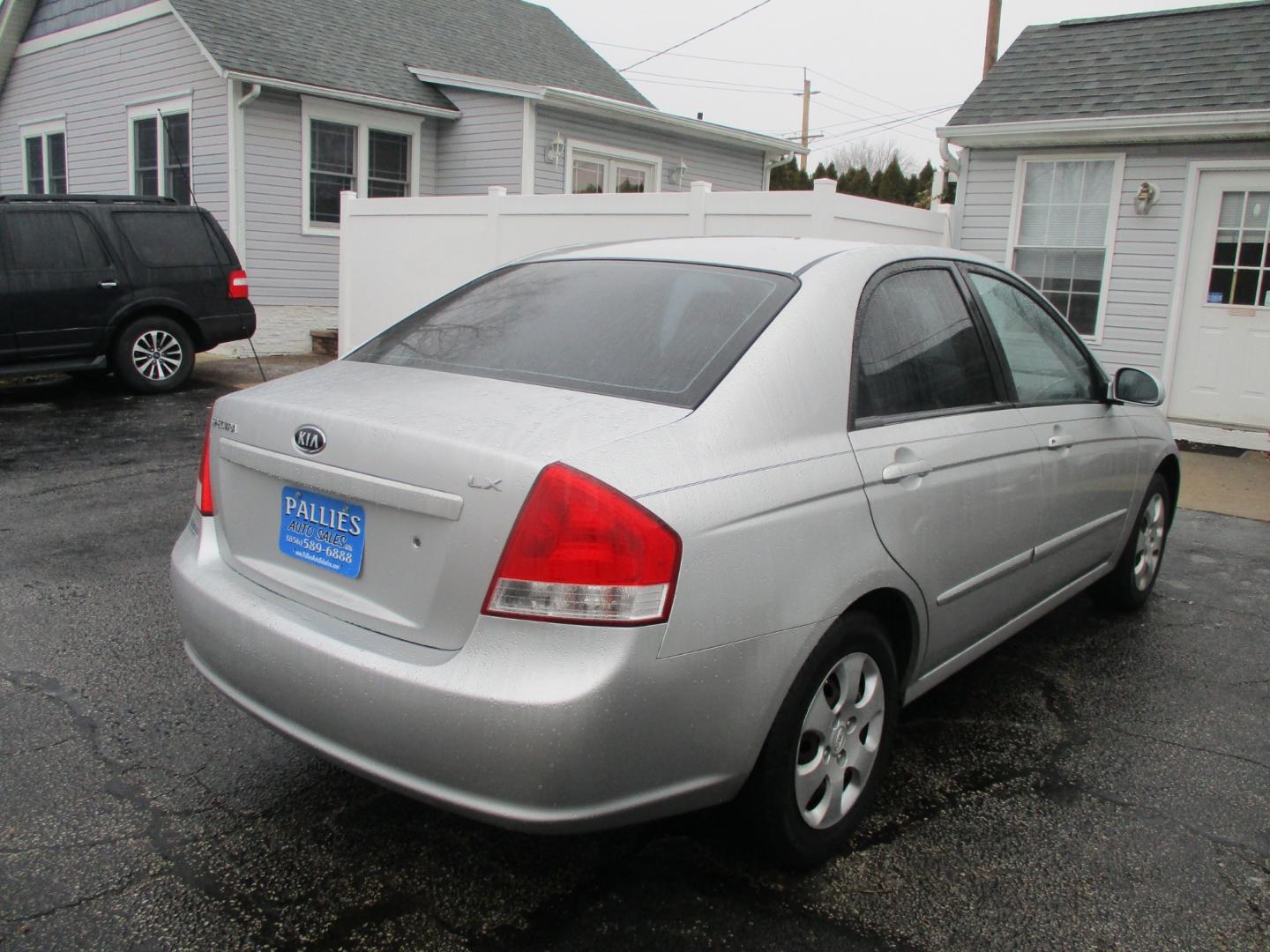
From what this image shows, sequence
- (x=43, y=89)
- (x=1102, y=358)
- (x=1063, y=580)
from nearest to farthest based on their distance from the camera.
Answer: (x=1063, y=580), (x=1102, y=358), (x=43, y=89)

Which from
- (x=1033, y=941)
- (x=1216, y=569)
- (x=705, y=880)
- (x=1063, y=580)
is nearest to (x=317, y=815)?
(x=705, y=880)

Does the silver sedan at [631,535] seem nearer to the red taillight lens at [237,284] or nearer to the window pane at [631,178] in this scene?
the red taillight lens at [237,284]

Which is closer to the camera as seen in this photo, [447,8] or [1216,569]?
[1216,569]

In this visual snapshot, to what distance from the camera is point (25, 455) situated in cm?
781

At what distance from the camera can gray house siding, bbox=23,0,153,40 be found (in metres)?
16.0

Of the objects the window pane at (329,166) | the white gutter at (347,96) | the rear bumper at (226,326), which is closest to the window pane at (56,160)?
the window pane at (329,166)

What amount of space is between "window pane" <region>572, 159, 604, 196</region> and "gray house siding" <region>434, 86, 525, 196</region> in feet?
3.79

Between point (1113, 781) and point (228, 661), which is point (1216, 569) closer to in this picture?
point (1113, 781)

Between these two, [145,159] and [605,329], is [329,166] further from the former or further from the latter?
[605,329]

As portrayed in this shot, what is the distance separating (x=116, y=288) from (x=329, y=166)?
534cm

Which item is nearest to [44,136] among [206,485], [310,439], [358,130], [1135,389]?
[358,130]

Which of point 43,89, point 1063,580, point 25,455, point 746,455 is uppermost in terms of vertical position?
point 43,89

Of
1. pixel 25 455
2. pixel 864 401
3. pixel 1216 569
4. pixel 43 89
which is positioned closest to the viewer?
pixel 864 401

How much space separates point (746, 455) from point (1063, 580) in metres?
2.14
